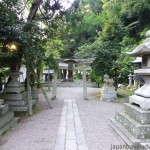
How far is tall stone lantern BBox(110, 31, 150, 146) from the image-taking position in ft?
16.6

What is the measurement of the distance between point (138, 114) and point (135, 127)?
0.38m

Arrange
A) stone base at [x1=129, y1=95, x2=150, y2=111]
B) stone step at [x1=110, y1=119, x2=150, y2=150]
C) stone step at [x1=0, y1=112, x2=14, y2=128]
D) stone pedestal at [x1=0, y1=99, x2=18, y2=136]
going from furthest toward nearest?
stone step at [x1=0, y1=112, x2=14, y2=128]
stone pedestal at [x1=0, y1=99, x2=18, y2=136]
stone base at [x1=129, y1=95, x2=150, y2=111]
stone step at [x1=110, y1=119, x2=150, y2=150]

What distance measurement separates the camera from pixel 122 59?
14984mm

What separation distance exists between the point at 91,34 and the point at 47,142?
27.2 metres

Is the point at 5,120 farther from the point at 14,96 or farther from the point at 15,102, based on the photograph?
the point at 14,96

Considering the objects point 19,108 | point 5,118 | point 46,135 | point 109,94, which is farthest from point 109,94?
point 46,135

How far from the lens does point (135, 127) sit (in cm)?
520

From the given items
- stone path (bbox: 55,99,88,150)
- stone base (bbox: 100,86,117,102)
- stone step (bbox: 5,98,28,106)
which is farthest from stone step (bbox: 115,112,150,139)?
stone base (bbox: 100,86,117,102)

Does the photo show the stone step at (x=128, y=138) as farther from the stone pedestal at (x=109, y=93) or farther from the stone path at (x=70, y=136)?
the stone pedestal at (x=109, y=93)

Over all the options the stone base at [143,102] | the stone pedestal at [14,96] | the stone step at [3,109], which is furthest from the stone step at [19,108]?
the stone base at [143,102]

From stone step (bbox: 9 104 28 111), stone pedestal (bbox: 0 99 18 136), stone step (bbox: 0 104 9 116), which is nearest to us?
stone pedestal (bbox: 0 99 18 136)

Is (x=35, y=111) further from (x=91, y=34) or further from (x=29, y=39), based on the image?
(x=91, y=34)

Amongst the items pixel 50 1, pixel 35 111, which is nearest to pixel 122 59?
pixel 50 1

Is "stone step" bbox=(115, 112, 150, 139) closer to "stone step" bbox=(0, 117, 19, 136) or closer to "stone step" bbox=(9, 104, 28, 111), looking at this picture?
"stone step" bbox=(0, 117, 19, 136)
